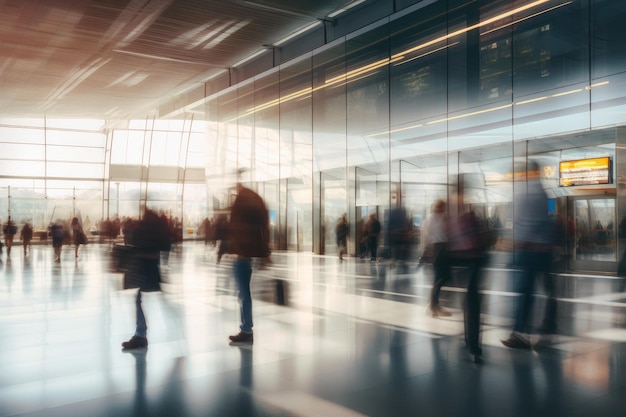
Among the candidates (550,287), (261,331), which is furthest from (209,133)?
(550,287)

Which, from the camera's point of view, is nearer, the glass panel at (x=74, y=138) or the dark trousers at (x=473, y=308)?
the dark trousers at (x=473, y=308)

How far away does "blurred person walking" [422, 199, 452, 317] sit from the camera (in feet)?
→ 26.5

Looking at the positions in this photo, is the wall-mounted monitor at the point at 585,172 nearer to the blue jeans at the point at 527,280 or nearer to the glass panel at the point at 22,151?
the blue jeans at the point at 527,280

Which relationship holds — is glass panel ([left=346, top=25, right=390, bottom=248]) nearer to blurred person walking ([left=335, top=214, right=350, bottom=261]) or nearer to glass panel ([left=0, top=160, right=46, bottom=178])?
blurred person walking ([left=335, top=214, right=350, bottom=261])

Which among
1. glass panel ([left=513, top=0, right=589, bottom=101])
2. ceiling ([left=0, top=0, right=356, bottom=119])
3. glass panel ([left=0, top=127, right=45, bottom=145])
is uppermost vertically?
glass panel ([left=513, top=0, right=589, bottom=101])

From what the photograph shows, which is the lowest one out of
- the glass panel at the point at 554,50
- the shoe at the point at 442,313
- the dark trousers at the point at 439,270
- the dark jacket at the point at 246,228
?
the shoe at the point at 442,313

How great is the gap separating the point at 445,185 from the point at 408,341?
16.8m

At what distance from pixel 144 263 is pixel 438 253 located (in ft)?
15.1

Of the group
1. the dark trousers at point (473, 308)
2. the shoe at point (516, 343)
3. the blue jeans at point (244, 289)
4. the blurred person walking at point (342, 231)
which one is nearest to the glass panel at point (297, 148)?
the blurred person walking at point (342, 231)

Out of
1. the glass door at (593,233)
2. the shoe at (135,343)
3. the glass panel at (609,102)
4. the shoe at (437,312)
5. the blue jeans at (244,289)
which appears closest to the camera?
the shoe at (135,343)

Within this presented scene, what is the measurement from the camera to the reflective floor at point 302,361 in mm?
3959

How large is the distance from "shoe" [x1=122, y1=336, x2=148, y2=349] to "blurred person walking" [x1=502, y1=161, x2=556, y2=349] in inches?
158

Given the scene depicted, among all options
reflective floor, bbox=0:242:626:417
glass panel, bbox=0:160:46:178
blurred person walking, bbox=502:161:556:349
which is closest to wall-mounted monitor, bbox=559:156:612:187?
reflective floor, bbox=0:242:626:417

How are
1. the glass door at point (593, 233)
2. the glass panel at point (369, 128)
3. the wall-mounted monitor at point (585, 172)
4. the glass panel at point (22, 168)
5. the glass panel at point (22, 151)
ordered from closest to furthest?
the glass door at point (593, 233) → the wall-mounted monitor at point (585, 172) → the glass panel at point (369, 128) → the glass panel at point (22, 151) → the glass panel at point (22, 168)
